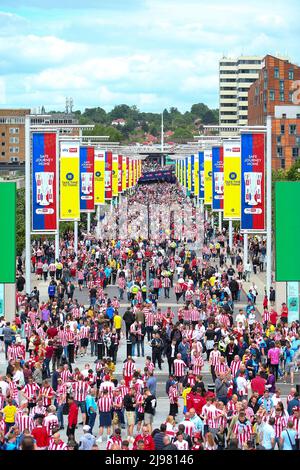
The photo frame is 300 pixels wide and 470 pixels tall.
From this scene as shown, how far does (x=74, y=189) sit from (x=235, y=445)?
33.5 metres

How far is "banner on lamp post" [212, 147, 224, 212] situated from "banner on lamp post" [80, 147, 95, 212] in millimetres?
5146

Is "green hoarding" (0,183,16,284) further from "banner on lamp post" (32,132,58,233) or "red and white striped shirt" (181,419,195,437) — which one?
"red and white striped shirt" (181,419,195,437)

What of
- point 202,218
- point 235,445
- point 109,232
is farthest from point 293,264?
point 202,218

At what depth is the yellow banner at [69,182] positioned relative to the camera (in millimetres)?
50000

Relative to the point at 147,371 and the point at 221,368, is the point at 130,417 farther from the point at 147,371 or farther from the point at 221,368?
the point at 221,368

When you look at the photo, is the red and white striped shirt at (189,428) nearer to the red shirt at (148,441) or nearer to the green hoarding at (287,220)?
the red shirt at (148,441)

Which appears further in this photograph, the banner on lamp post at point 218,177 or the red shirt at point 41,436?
the banner on lamp post at point 218,177

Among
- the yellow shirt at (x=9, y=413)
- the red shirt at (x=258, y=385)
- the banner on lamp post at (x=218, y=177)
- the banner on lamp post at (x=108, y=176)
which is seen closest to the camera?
the yellow shirt at (x=9, y=413)

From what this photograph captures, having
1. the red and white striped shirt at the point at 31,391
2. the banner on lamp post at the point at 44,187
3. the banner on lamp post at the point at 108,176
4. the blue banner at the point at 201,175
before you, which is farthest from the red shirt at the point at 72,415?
the banner on lamp post at the point at 108,176

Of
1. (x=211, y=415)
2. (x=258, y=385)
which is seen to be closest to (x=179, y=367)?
(x=258, y=385)

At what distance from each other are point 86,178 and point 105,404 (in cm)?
3306

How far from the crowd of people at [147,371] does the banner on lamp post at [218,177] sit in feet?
24.6

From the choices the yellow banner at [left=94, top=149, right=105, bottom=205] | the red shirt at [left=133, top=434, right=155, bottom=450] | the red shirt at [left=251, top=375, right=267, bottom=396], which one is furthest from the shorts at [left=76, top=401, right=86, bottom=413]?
the yellow banner at [left=94, top=149, right=105, bottom=205]
